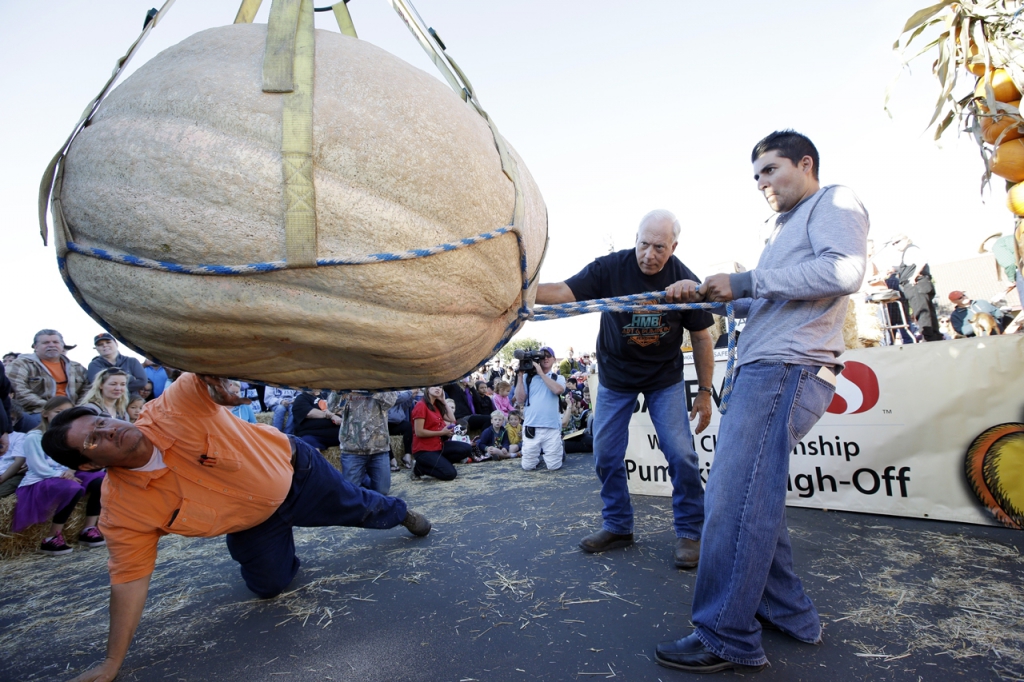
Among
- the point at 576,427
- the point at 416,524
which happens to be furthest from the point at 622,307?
the point at 576,427

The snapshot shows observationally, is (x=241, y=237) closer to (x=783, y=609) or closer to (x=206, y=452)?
(x=206, y=452)

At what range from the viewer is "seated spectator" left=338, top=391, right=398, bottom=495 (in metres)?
5.58

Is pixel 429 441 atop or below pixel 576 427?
atop

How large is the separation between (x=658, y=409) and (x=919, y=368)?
2.28 meters

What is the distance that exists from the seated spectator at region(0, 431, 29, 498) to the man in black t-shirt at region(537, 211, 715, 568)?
5.01m

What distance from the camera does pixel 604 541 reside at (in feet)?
11.0

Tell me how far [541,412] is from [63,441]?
5.65m

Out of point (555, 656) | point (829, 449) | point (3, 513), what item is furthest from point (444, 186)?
point (3, 513)

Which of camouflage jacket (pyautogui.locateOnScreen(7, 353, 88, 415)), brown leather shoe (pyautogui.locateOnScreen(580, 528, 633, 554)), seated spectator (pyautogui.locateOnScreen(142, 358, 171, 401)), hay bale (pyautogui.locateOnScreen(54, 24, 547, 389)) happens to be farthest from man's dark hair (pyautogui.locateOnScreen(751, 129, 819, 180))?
seated spectator (pyautogui.locateOnScreen(142, 358, 171, 401))

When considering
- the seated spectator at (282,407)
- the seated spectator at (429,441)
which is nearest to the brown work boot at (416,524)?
the seated spectator at (429,441)

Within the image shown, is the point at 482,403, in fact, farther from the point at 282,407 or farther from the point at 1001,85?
the point at 1001,85

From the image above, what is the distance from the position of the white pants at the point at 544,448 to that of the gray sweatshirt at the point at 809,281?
5176 mm

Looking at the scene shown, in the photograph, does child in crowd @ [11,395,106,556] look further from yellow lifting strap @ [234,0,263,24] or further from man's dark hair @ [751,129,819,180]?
man's dark hair @ [751,129,819,180]

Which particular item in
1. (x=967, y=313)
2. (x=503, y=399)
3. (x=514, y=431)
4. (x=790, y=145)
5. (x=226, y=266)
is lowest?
(x=514, y=431)
